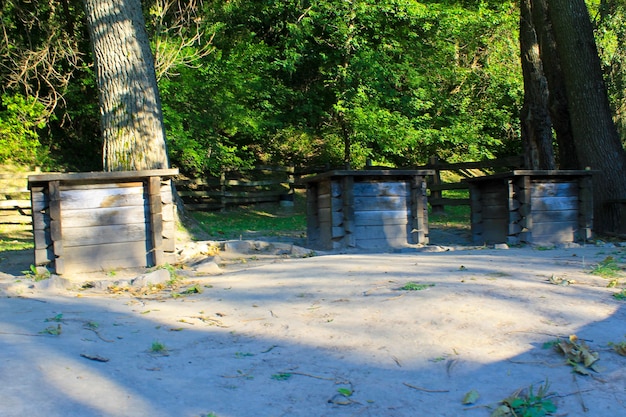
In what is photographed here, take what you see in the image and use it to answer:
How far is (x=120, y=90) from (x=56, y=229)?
119 inches

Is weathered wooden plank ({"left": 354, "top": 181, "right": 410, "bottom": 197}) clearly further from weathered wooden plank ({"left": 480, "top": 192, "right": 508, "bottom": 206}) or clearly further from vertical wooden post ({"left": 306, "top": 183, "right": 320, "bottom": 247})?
weathered wooden plank ({"left": 480, "top": 192, "right": 508, "bottom": 206})

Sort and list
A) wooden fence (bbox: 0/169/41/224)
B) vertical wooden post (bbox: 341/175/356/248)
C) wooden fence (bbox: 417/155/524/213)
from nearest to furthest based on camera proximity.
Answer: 1. vertical wooden post (bbox: 341/175/356/248)
2. wooden fence (bbox: 0/169/41/224)
3. wooden fence (bbox: 417/155/524/213)

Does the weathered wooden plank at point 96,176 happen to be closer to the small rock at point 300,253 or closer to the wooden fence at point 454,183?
the small rock at point 300,253

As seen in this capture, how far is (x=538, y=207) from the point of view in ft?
34.5

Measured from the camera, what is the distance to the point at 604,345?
3.76 meters

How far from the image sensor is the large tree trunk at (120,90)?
919 cm

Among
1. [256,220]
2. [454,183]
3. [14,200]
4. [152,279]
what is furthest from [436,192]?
[152,279]

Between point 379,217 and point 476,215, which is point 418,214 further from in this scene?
point 476,215

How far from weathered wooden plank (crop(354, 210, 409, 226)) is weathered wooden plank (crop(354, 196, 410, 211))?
0.23 feet

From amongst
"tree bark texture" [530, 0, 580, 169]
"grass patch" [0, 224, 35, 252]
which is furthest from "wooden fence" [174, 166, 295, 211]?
"tree bark texture" [530, 0, 580, 169]

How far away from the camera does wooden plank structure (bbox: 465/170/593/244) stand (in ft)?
34.0

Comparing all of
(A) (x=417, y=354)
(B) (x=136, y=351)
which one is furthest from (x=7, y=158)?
(A) (x=417, y=354)

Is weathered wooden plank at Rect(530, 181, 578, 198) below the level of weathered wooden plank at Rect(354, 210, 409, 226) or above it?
above

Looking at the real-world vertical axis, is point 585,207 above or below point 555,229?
above
